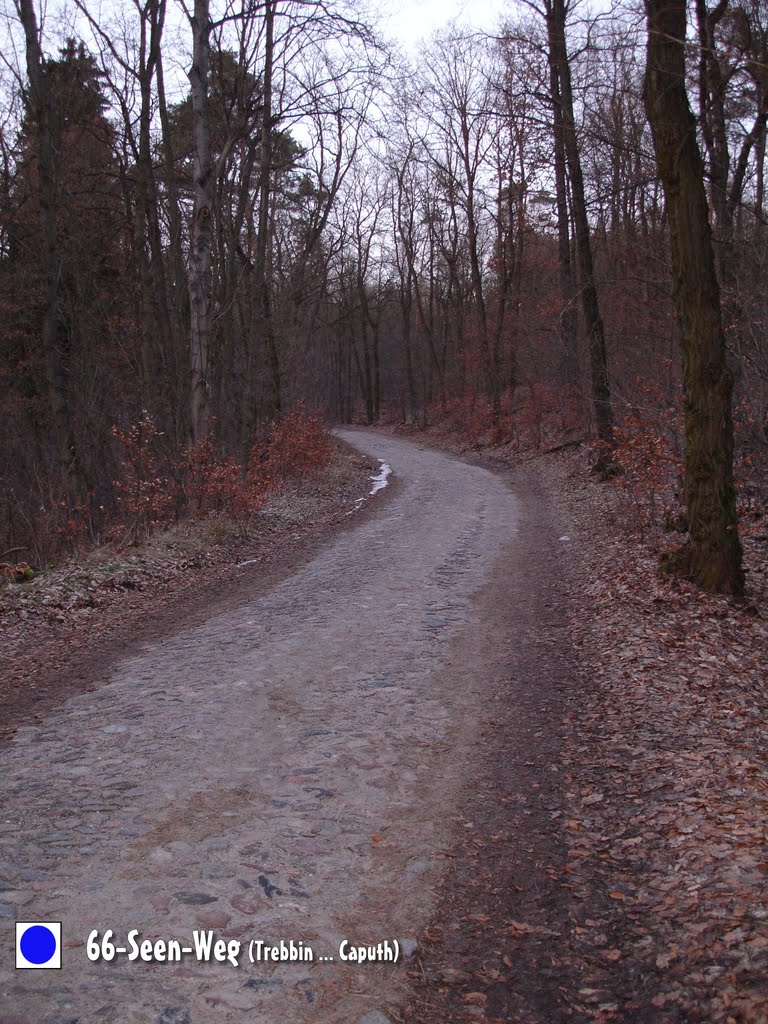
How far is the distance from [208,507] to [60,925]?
1098 centimetres

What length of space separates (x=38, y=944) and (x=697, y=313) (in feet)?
24.8

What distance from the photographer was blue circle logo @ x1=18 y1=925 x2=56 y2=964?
3.18 metres

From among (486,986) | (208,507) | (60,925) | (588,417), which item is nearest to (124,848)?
(60,925)

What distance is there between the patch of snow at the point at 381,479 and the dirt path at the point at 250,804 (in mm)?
12768

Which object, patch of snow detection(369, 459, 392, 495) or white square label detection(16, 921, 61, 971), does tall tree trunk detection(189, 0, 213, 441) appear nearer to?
patch of snow detection(369, 459, 392, 495)

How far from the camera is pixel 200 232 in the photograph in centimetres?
1392

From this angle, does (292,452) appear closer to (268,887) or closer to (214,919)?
(268,887)

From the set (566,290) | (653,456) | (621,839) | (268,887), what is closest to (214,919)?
(268,887)

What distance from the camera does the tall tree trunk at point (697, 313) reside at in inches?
311

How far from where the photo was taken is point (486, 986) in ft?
10.5

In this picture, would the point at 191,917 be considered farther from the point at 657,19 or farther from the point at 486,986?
the point at 657,19

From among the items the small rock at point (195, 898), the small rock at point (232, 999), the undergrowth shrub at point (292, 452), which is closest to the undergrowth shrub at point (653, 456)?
the small rock at point (195, 898)

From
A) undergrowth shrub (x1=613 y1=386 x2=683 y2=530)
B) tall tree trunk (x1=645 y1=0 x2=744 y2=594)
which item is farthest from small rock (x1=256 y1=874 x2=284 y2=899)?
undergrowth shrub (x1=613 y1=386 x2=683 y2=530)

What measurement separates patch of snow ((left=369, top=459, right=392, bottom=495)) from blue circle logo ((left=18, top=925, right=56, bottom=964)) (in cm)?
1711
